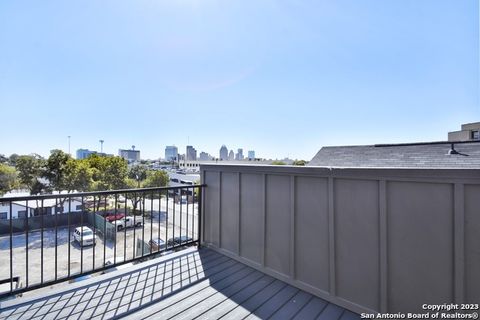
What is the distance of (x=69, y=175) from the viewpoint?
14375 mm

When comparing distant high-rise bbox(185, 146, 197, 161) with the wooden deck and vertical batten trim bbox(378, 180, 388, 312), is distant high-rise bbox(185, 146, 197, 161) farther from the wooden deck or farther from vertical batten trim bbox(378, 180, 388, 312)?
vertical batten trim bbox(378, 180, 388, 312)

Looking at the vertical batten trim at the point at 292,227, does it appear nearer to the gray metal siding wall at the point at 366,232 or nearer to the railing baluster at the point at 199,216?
the gray metal siding wall at the point at 366,232

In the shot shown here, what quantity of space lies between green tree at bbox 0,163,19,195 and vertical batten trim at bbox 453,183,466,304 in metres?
24.7

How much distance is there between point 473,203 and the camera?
122cm

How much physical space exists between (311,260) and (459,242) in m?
1.01

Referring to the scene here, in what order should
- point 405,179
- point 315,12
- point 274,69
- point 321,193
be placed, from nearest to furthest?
point 405,179, point 321,193, point 315,12, point 274,69

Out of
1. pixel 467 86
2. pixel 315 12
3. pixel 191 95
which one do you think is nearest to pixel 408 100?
pixel 467 86

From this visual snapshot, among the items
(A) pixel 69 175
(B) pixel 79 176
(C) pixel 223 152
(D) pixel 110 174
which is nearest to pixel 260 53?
(D) pixel 110 174

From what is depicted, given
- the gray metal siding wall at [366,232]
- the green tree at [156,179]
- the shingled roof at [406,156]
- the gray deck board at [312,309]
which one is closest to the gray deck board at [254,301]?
the gray metal siding wall at [366,232]

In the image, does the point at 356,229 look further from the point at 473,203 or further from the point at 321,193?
the point at 473,203

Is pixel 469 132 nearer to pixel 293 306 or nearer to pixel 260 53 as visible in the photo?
pixel 260 53

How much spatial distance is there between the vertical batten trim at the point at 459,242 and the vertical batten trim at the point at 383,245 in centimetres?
34

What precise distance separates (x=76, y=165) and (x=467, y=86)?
20.5m

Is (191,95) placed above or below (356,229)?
above
